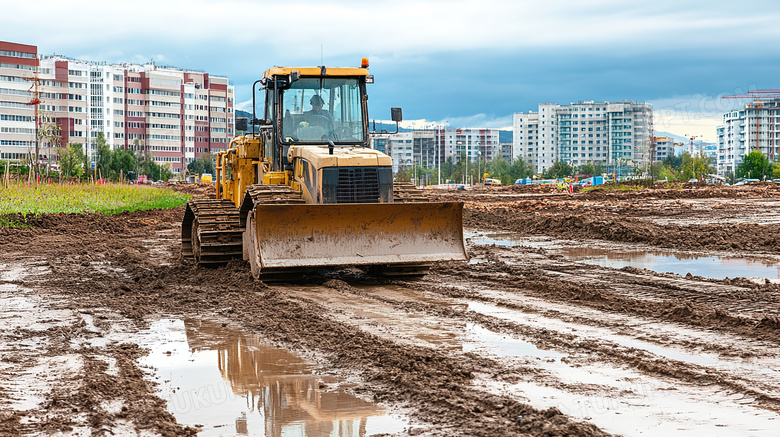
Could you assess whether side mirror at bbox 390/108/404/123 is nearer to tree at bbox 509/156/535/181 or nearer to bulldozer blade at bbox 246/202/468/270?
bulldozer blade at bbox 246/202/468/270

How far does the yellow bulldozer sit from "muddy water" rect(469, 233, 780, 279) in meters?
4.00

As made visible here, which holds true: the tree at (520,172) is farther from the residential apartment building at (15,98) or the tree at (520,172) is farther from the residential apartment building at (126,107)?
the residential apartment building at (15,98)

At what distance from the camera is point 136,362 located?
6762 mm

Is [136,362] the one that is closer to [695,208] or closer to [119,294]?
[119,294]

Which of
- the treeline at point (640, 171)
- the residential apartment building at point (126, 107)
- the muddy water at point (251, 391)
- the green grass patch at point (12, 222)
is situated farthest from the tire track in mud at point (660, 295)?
the residential apartment building at point (126, 107)

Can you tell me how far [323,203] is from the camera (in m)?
11.1

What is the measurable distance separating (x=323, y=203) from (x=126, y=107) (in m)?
150

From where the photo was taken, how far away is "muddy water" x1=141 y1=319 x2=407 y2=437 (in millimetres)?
5035

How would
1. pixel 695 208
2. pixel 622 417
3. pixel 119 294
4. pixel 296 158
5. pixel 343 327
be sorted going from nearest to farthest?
pixel 622 417, pixel 343 327, pixel 119 294, pixel 296 158, pixel 695 208

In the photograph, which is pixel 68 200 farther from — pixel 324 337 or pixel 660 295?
pixel 660 295

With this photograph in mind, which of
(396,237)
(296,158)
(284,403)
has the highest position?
(296,158)

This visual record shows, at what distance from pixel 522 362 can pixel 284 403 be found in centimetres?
209

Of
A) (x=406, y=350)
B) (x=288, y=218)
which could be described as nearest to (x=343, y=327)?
(x=406, y=350)

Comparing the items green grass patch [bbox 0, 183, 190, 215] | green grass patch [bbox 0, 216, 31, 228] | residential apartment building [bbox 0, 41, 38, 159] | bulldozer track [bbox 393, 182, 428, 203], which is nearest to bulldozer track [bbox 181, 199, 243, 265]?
bulldozer track [bbox 393, 182, 428, 203]
